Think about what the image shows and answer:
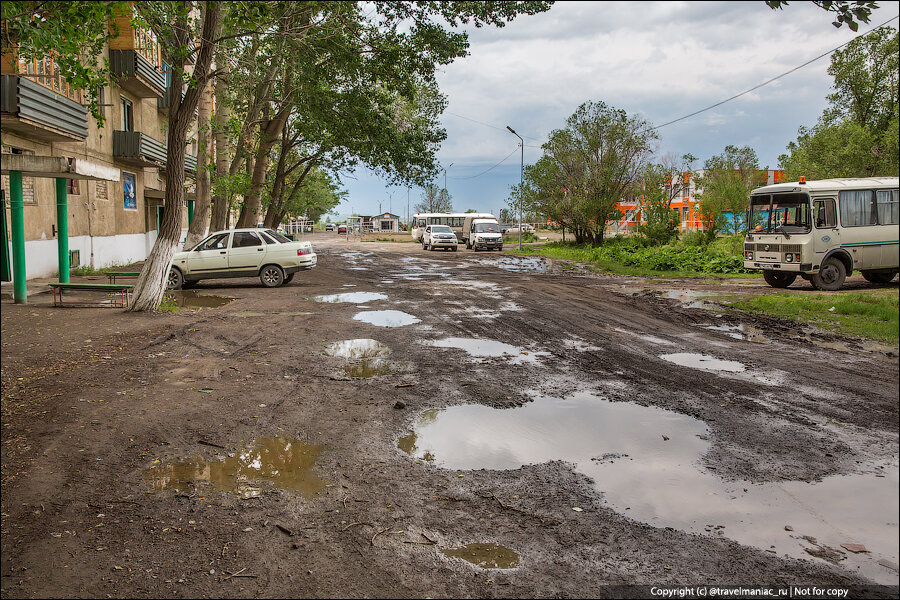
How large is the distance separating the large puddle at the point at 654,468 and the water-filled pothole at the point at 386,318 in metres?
5.15

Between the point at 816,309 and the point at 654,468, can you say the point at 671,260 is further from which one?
the point at 654,468

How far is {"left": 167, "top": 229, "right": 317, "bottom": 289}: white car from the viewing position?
57.4 ft

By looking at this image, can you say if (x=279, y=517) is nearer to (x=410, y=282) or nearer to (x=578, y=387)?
(x=578, y=387)

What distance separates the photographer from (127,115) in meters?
26.4

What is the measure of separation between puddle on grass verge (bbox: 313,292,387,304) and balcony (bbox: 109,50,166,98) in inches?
480

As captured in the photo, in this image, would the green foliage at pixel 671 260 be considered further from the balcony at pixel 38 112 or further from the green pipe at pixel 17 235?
the balcony at pixel 38 112

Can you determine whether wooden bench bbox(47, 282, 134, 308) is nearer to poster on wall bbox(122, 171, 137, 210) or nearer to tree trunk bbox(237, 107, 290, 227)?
tree trunk bbox(237, 107, 290, 227)

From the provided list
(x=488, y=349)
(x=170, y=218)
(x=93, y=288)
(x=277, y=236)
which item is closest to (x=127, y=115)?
(x=277, y=236)

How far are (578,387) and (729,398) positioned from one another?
4.96 ft

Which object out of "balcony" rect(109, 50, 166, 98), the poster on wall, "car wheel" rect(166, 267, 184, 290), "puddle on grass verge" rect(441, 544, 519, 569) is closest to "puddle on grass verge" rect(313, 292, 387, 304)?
"car wheel" rect(166, 267, 184, 290)

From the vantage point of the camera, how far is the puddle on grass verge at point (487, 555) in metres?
3.29

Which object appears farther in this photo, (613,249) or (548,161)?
(548,161)

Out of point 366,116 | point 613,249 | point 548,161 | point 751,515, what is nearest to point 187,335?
point 366,116

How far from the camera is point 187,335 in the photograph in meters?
9.94
